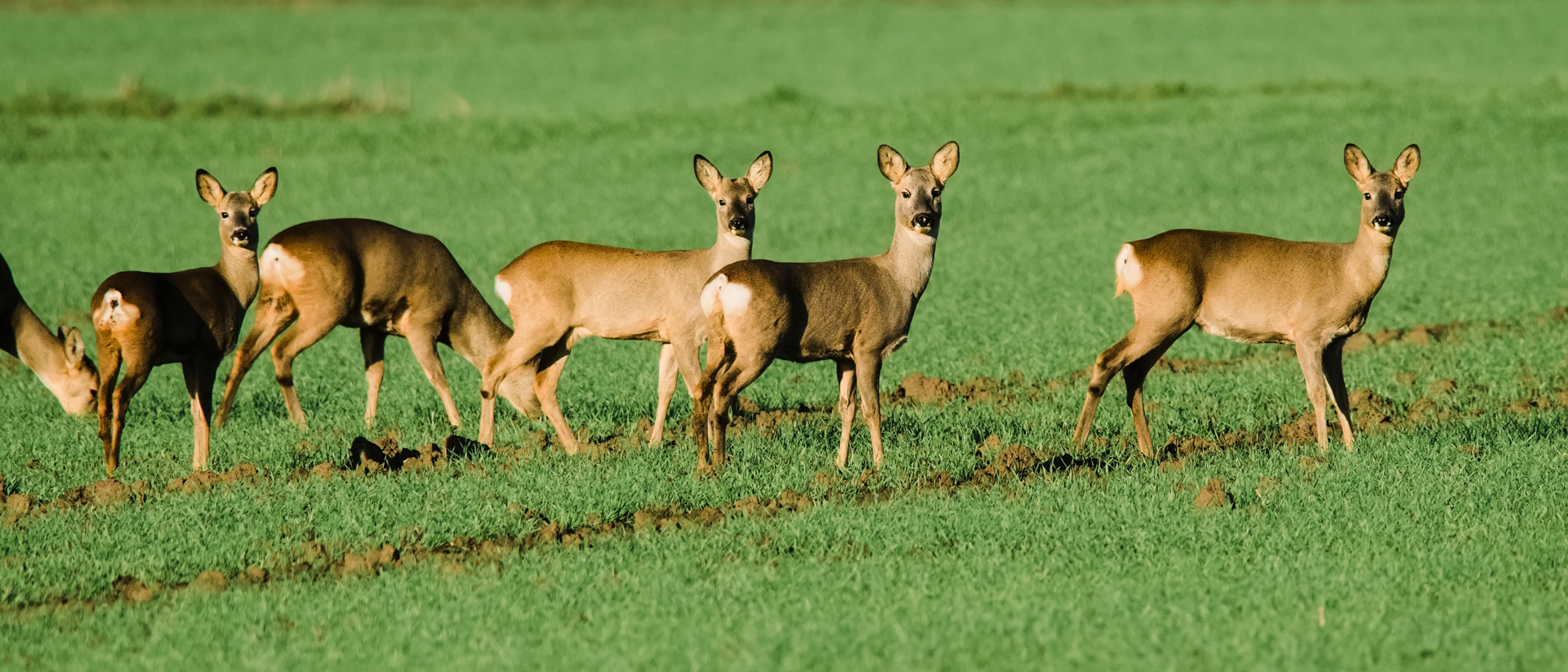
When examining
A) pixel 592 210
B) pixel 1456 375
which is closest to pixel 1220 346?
pixel 1456 375

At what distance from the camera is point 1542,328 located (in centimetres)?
1284

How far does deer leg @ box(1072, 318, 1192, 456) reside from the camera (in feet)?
29.7

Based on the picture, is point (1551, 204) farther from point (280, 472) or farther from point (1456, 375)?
point (280, 472)

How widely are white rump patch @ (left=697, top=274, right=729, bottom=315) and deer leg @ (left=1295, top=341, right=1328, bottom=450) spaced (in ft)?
11.2

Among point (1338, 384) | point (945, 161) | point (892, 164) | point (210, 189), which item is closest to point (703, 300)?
point (892, 164)

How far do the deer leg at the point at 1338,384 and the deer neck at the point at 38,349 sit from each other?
27.3ft

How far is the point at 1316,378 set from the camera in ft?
30.0

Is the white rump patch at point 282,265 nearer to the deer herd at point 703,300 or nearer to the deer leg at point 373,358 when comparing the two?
the deer herd at point 703,300

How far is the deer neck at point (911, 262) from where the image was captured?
8.96m

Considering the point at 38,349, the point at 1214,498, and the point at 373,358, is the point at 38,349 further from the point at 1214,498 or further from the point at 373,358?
the point at 1214,498

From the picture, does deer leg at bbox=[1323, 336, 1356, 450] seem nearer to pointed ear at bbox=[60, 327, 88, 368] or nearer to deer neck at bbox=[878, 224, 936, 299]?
deer neck at bbox=[878, 224, 936, 299]

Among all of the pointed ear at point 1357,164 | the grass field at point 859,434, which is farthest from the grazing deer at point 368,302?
the pointed ear at point 1357,164

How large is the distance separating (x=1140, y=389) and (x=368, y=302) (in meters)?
4.71

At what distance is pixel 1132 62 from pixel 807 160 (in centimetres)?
1189
